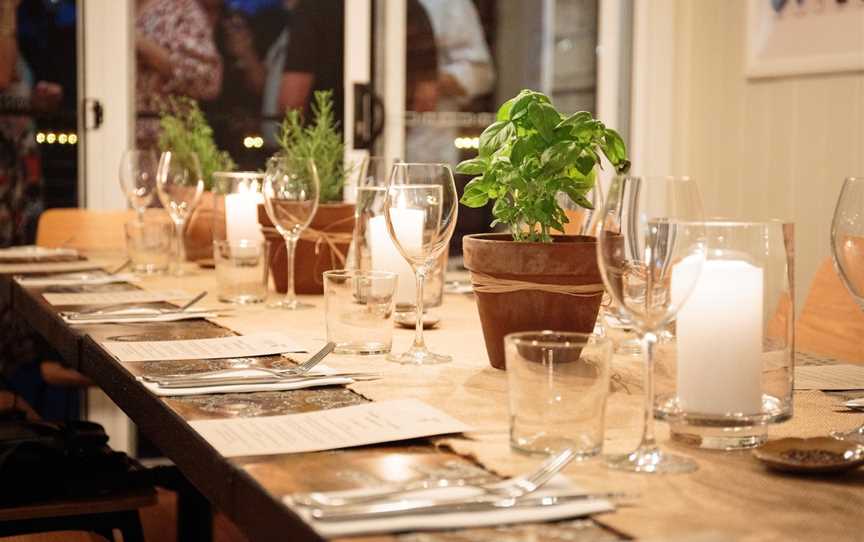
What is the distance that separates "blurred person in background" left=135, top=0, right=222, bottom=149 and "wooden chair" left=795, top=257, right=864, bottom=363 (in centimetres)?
279

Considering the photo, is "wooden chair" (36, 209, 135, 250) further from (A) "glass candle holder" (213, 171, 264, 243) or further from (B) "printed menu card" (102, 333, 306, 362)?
(B) "printed menu card" (102, 333, 306, 362)

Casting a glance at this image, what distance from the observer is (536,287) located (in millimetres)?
1436

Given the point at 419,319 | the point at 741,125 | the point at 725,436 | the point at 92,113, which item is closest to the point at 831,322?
the point at 419,319

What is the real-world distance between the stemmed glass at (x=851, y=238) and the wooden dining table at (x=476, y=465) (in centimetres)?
13

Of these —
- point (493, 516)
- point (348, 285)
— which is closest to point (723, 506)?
point (493, 516)

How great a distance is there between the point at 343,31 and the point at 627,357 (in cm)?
322

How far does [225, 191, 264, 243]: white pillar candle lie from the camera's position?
2.44 meters

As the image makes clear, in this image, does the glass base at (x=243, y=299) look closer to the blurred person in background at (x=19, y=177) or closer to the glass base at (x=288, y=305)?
the glass base at (x=288, y=305)

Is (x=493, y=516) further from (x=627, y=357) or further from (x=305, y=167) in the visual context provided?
(x=305, y=167)

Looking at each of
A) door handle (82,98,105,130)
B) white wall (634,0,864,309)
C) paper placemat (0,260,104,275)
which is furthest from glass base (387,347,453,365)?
door handle (82,98,105,130)

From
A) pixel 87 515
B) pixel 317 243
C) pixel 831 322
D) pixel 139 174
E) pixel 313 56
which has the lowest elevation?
pixel 87 515

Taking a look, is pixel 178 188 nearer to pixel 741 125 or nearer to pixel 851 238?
pixel 851 238

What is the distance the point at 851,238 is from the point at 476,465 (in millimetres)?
479

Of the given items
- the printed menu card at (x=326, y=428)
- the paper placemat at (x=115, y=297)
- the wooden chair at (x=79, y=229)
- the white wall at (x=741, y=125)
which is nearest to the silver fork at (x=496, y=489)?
the printed menu card at (x=326, y=428)
